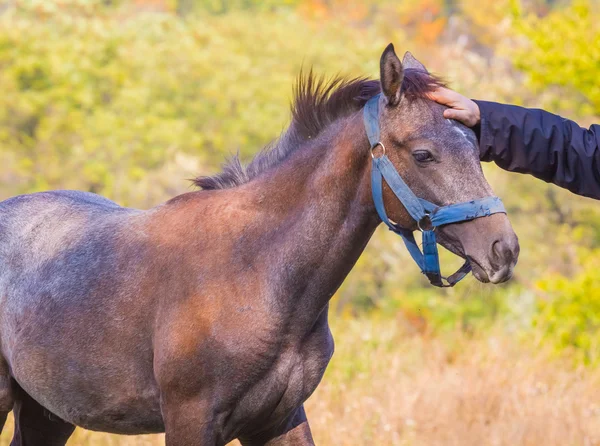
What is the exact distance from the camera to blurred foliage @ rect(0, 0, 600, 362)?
14188 millimetres

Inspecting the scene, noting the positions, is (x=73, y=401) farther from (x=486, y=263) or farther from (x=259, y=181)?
(x=486, y=263)

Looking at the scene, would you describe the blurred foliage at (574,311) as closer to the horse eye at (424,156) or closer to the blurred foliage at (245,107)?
the blurred foliage at (245,107)

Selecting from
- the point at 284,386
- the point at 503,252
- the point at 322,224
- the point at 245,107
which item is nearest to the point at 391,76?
the point at 322,224

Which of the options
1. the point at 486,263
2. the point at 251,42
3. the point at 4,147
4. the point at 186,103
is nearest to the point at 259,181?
the point at 486,263

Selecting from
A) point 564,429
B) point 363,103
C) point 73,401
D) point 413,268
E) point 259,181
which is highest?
point 363,103

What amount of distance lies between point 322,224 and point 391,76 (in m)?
0.71

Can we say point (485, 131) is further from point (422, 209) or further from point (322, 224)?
point (322, 224)

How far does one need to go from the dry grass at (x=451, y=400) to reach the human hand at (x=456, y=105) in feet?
9.33

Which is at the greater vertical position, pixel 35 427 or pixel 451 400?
pixel 35 427

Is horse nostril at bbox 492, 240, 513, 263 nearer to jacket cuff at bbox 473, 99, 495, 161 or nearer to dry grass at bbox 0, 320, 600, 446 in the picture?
jacket cuff at bbox 473, 99, 495, 161

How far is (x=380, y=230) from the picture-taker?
25.9 m

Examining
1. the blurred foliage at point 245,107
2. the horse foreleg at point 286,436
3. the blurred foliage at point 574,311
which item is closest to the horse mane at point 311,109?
the horse foreleg at point 286,436

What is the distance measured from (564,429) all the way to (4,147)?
27.9 m

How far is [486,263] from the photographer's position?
3.68 meters
